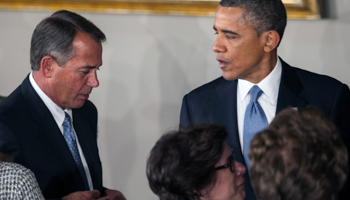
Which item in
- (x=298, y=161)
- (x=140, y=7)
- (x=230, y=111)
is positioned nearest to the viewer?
(x=298, y=161)

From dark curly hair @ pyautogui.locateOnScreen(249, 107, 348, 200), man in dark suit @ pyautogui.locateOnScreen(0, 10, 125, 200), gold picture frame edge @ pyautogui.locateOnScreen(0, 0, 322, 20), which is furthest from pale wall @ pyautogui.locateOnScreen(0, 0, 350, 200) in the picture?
dark curly hair @ pyautogui.locateOnScreen(249, 107, 348, 200)

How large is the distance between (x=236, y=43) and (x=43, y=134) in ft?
3.28

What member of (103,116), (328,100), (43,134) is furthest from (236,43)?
(103,116)

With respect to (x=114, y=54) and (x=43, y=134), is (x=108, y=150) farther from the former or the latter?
(x=43, y=134)

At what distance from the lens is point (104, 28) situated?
3.51 meters

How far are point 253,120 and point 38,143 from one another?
3.31 ft

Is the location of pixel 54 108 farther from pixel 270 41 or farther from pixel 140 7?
pixel 140 7

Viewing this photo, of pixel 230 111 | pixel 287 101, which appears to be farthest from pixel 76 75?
pixel 287 101

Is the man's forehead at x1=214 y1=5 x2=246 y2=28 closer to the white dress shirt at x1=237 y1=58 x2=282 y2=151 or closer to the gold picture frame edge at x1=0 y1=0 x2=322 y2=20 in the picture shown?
the white dress shirt at x1=237 y1=58 x2=282 y2=151

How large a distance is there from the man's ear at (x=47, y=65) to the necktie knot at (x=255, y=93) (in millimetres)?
972

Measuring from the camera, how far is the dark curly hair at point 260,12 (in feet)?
7.26

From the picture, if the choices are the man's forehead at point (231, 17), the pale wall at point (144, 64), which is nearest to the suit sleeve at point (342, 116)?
the man's forehead at point (231, 17)

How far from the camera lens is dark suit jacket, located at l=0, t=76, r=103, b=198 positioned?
6.63ft

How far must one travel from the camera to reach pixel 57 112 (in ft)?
7.37
